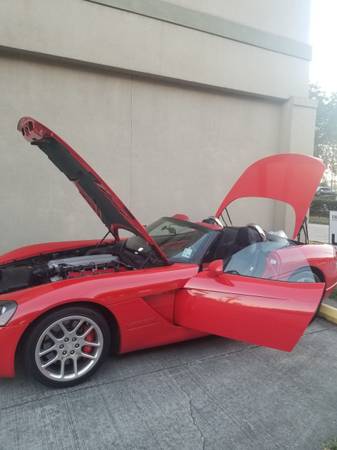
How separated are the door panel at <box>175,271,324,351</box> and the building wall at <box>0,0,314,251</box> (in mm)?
3617

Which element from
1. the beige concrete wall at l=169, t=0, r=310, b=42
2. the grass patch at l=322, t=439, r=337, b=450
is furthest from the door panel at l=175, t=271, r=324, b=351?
the beige concrete wall at l=169, t=0, r=310, b=42

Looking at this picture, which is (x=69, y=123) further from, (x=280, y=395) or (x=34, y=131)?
(x=280, y=395)

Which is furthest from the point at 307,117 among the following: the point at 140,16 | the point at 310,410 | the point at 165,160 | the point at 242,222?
the point at 310,410

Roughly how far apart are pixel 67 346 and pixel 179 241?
1431 mm

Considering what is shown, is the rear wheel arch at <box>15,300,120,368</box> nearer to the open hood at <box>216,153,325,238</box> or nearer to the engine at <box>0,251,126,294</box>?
the engine at <box>0,251,126,294</box>

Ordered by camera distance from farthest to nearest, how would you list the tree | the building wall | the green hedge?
the tree → the green hedge → the building wall

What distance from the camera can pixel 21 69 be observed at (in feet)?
17.6

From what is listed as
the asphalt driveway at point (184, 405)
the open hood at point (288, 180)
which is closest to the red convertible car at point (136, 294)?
the asphalt driveway at point (184, 405)

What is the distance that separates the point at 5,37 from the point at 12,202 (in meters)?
2.40

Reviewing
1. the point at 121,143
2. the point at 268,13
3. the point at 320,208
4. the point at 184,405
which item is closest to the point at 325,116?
the point at 320,208

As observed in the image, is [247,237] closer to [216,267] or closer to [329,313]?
[216,267]

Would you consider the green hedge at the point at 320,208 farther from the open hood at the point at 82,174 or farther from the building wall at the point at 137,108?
the open hood at the point at 82,174

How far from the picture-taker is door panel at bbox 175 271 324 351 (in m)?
2.48

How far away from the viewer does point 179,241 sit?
3.40m
